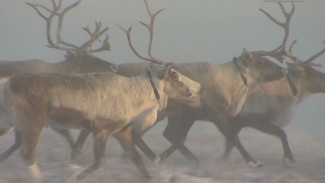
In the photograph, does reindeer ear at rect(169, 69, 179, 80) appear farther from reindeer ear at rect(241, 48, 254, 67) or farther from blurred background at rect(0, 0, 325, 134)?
blurred background at rect(0, 0, 325, 134)

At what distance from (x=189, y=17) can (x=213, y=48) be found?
29.2 feet

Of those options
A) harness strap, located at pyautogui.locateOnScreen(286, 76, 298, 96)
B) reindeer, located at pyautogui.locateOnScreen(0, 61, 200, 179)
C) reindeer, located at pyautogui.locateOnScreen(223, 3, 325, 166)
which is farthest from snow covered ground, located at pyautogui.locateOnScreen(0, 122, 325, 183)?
harness strap, located at pyautogui.locateOnScreen(286, 76, 298, 96)

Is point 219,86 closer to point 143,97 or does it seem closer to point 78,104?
point 143,97

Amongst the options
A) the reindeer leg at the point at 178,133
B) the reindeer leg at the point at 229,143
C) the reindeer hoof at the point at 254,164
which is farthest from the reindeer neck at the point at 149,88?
the reindeer leg at the point at 229,143

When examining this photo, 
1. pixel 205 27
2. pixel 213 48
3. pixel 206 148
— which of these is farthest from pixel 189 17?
pixel 206 148

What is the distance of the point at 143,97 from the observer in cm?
704

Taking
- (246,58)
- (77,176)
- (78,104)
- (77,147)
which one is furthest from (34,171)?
(246,58)

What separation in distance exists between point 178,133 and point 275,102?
162 cm

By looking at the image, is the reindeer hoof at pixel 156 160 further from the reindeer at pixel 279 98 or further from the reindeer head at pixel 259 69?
the reindeer head at pixel 259 69

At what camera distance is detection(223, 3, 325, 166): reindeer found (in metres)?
9.01

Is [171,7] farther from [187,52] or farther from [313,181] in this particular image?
[313,181]

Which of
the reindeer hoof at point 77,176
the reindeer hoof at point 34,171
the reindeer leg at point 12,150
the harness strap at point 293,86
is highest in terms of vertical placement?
the harness strap at point 293,86

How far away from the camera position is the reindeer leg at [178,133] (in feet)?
28.8

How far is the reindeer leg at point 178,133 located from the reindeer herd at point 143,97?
15 millimetres
